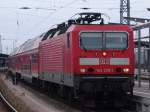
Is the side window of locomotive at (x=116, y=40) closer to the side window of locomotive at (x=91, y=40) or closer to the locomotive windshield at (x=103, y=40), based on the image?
the locomotive windshield at (x=103, y=40)

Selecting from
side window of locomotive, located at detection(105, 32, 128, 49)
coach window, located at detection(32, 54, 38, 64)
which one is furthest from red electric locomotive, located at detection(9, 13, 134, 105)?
coach window, located at detection(32, 54, 38, 64)

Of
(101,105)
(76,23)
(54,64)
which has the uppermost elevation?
(76,23)

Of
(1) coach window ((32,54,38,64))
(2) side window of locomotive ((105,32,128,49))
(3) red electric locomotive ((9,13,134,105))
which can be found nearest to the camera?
(3) red electric locomotive ((9,13,134,105))

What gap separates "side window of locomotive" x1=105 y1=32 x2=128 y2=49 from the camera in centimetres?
1853

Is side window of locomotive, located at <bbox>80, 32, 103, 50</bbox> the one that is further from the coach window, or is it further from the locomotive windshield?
the coach window

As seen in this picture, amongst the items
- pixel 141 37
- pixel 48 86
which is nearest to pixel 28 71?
pixel 48 86

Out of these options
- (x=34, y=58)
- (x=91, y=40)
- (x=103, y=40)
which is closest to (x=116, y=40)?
(x=103, y=40)

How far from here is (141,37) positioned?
80.4 ft

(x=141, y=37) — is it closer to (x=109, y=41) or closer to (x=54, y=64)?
(x=54, y=64)

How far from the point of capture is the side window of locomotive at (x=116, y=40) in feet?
60.8

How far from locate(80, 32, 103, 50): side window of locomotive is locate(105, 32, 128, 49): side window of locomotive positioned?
10.9 inches

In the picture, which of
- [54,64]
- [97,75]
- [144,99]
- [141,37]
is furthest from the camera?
[141,37]

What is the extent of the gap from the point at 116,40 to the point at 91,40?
0.88 meters

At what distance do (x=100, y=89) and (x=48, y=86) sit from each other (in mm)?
8884
